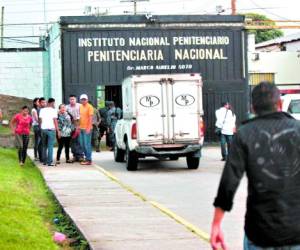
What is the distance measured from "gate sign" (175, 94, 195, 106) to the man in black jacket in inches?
521

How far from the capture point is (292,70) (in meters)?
44.1

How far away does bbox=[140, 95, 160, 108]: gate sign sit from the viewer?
57.7 feet

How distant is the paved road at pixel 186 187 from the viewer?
31.9ft

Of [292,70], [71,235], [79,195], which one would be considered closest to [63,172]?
[79,195]

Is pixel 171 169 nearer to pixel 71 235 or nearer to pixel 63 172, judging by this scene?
pixel 63 172

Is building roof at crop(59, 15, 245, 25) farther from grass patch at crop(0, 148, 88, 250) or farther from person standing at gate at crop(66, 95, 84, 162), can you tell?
grass patch at crop(0, 148, 88, 250)

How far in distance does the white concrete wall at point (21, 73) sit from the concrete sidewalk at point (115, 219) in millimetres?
20426

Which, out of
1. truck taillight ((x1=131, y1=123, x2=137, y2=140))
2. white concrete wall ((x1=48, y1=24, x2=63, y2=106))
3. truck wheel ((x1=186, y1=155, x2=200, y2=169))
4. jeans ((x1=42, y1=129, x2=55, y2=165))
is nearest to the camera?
truck taillight ((x1=131, y1=123, x2=137, y2=140))

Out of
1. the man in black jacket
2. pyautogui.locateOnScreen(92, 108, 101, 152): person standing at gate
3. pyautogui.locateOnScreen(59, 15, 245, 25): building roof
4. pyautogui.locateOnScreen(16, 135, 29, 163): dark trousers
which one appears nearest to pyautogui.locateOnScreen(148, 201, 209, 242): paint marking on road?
the man in black jacket

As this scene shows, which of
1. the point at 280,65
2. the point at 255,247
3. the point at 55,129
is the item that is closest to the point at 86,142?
the point at 55,129

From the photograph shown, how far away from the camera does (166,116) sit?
1756 cm

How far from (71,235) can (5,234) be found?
110cm

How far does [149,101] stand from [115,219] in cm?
850

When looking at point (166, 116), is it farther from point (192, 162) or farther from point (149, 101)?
point (192, 162)
